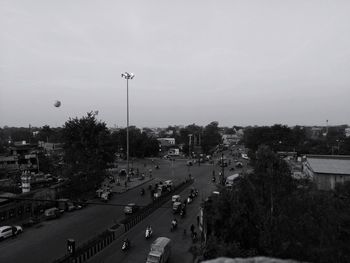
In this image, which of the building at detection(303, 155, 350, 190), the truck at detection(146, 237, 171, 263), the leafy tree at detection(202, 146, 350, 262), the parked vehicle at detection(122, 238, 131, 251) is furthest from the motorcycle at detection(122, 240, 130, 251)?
the building at detection(303, 155, 350, 190)

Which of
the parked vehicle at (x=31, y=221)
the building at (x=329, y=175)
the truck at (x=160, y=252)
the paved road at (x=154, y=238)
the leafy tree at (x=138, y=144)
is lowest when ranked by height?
the paved road at (x=154, y=238)

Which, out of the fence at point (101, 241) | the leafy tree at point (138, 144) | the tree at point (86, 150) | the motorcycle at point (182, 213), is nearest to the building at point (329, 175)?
the motorcycle at point (182, 213)

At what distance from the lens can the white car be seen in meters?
21.6

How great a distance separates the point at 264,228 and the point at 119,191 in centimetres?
2788

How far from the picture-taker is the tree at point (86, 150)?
→ 105 feet

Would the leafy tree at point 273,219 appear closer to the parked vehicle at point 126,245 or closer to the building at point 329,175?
the parked vehicle at point 126,245

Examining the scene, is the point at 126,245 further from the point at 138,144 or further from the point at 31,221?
the point at 138,144

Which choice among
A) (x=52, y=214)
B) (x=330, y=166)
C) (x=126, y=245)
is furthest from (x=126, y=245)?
(x=330, y=166)

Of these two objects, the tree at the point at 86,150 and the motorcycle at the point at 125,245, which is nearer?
the motorcycle at the point at 125,245

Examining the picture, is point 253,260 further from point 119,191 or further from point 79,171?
point 119,191

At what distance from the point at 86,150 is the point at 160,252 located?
2077cm

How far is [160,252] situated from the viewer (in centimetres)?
1623

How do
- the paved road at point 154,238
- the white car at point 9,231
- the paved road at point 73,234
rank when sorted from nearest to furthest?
the paved road at point 154,238, the paved road at point 73,234, the white car at point 9,231

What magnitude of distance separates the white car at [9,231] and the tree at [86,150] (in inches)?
349
